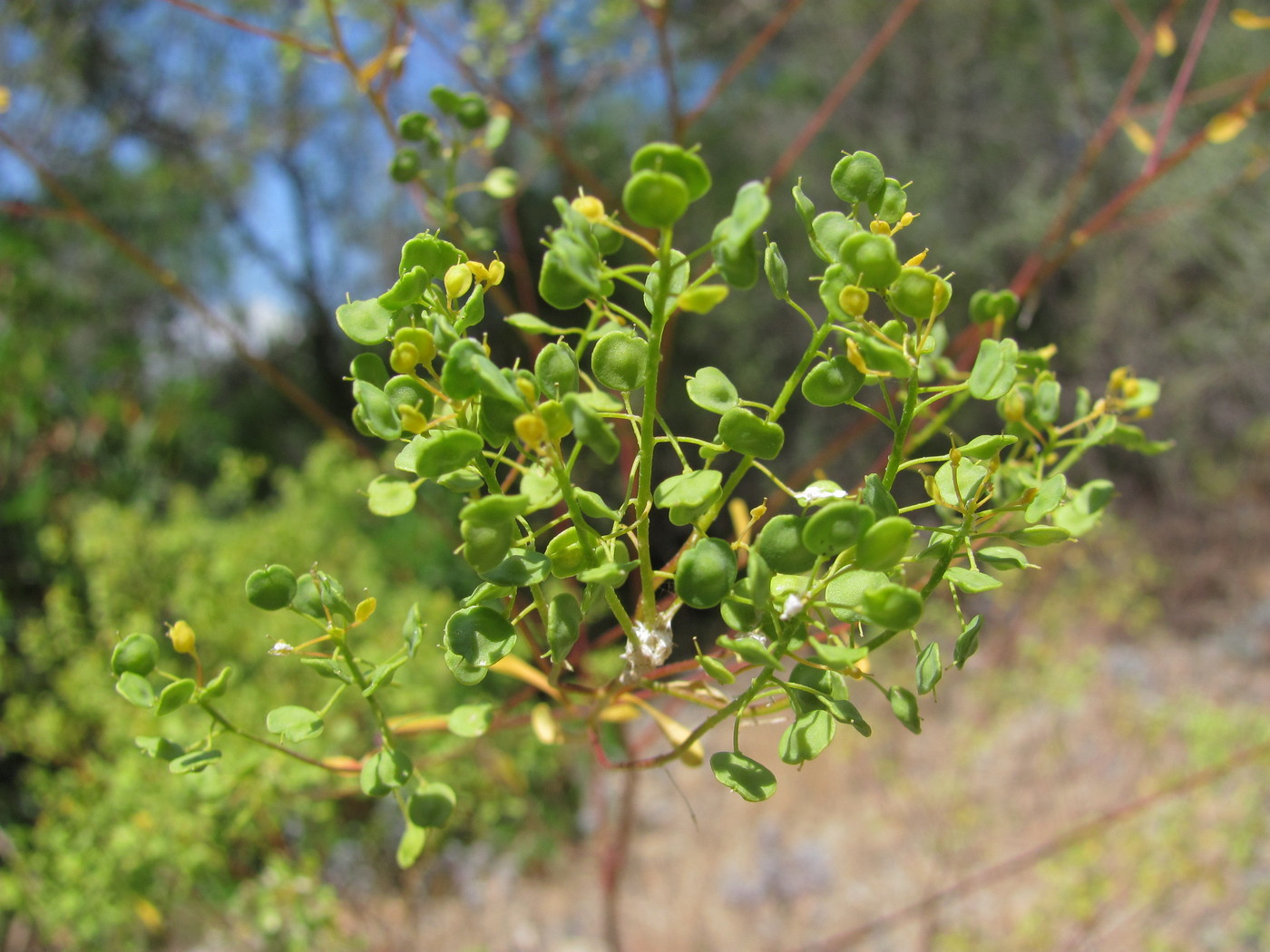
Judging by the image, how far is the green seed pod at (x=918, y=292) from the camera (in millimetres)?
229

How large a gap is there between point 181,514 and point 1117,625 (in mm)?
2878

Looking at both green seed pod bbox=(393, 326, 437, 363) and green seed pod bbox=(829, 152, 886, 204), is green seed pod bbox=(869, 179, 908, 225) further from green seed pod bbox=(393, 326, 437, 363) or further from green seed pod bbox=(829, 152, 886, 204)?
green seed pod bbox=(393, 326, 437, 363)

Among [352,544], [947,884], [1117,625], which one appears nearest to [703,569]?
[352,544]

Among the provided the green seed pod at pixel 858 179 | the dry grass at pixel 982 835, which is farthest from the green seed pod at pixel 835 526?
the dry grass at pixel 982 835

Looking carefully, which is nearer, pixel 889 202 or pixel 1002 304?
pixel 889 202

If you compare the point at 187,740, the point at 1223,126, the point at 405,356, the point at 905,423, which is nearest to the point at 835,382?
the point at 905,423

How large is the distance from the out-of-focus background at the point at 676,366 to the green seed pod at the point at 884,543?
0.41 feet

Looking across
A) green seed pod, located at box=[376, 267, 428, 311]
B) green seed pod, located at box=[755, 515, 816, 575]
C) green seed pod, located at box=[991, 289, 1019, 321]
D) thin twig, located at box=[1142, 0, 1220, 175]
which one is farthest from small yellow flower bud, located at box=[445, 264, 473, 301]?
thin twig, located at box=[1142, 0, 1220, 175]

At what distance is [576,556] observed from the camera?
245mm

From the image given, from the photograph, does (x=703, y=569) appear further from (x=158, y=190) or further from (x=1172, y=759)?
(x=158, y=190)

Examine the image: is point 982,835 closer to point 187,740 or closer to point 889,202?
point 187,740

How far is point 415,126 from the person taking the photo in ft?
1.54

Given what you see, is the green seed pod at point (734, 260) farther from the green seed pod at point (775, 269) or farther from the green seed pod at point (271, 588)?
the green seed pod at point (271, 588)

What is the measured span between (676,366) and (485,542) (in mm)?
2376
